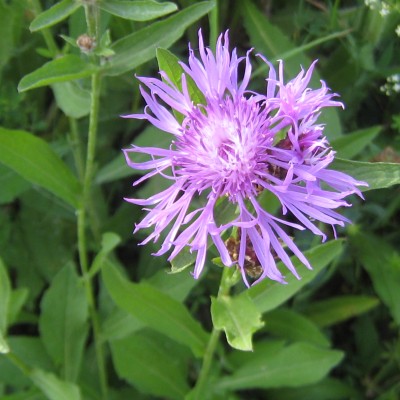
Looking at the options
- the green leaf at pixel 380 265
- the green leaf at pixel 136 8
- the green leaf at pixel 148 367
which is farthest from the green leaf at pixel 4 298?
the green leaf at pixel 380 265

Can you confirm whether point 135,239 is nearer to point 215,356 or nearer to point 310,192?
point 215,356

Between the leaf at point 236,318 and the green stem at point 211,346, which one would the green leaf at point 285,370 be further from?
the leaf at point 236,318

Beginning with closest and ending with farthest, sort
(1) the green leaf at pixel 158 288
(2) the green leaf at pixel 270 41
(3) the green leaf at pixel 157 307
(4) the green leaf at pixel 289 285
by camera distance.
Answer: (4) the green leaf at pixel 289 285 → (3) the green leaf at pixel 157 307 → (1) the green leaf at pixel 158 288 → (2) the green leaf at pixel 270 41

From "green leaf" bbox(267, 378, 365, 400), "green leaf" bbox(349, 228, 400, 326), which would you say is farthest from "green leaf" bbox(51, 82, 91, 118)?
"green leaf" bbox(267, 378, 365, 400)

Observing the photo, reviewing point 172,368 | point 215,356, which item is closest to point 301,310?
point 215,356

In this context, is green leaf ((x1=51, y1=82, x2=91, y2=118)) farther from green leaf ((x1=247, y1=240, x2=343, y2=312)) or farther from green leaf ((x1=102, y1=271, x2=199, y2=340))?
green leaf ((x1=247, y1=240, x2=343, y2=312))

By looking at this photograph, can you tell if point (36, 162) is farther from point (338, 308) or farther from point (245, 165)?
point (338, 308)
